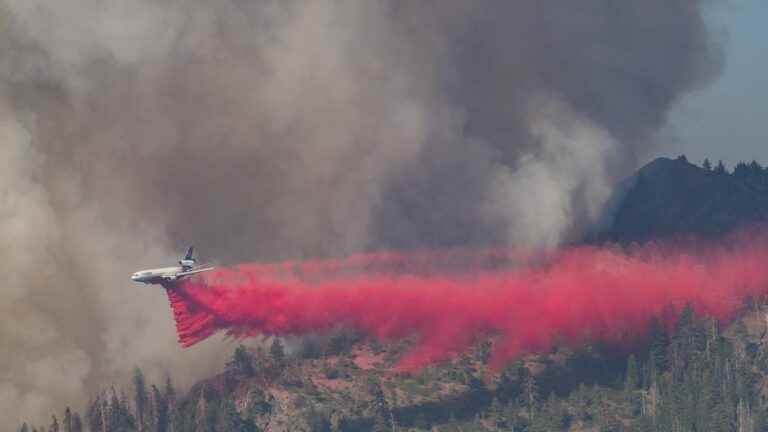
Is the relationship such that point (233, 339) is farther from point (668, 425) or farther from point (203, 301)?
point (668, 425)

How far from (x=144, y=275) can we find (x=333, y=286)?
59.0 feet

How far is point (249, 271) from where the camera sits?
198375 mm

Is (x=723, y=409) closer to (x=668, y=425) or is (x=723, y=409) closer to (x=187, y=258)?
(x=668, y=425)

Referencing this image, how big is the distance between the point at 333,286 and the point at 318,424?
12924 millimetres

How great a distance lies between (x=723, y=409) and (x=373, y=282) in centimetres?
3452

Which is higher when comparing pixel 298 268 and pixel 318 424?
pixel 298 268

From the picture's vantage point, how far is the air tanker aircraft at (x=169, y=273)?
192625mm

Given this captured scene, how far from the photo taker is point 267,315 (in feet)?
650

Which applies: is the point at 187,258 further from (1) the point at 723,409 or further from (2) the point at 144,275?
(1) the point at 723,409

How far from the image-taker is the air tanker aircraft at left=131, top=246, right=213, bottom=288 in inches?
7584

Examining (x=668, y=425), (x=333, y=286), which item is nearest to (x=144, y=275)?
(x=333, y=286)

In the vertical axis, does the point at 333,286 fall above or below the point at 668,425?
above

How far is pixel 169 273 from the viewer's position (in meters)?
193

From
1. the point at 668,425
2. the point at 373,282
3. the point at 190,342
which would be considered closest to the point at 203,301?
the point at 190,342
